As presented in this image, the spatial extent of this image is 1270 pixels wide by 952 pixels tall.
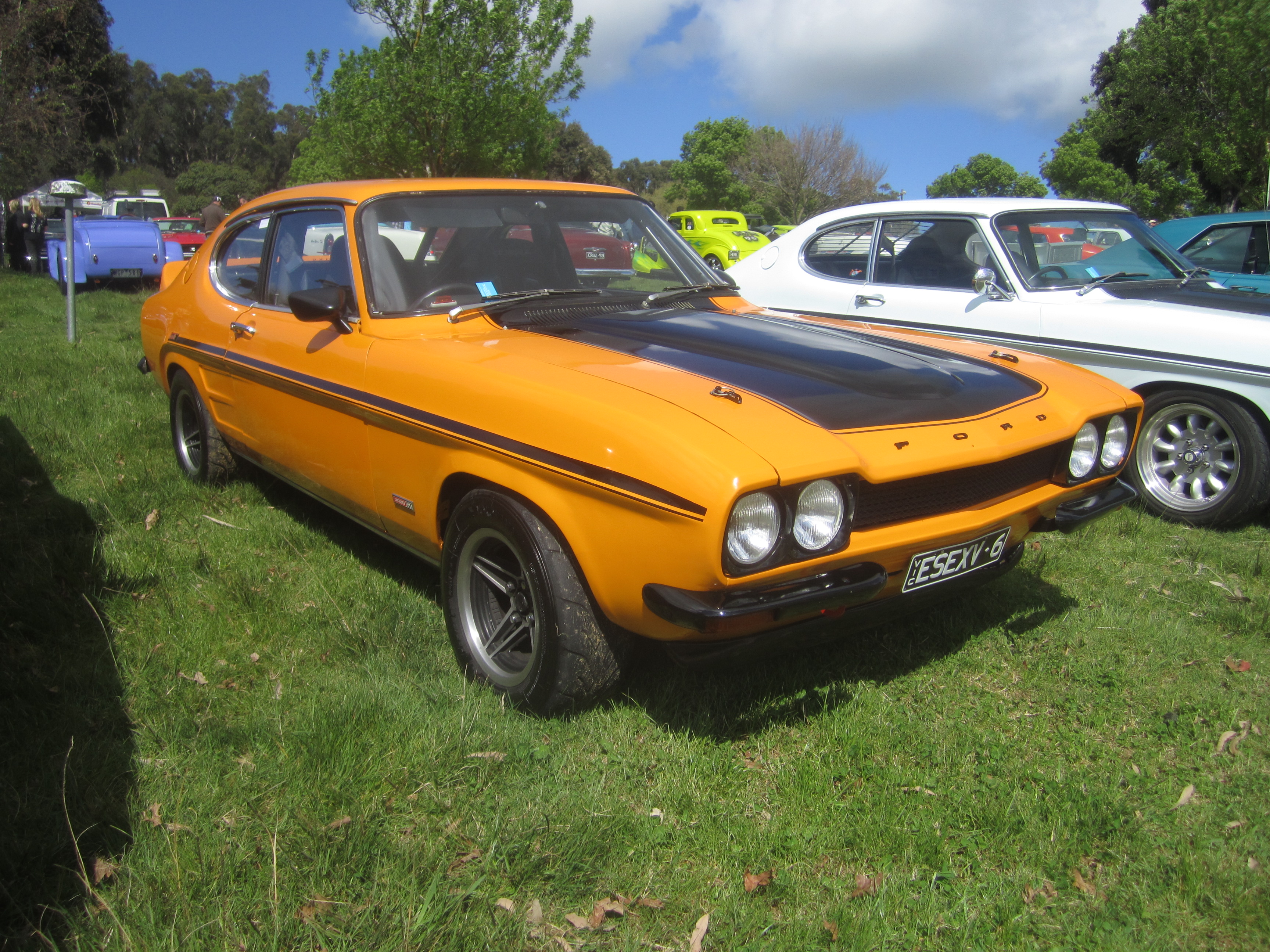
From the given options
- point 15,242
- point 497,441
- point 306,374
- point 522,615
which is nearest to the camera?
point 497,441

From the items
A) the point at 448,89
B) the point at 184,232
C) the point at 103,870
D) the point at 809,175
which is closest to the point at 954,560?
the point at 103,870

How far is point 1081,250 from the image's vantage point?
5.32 m

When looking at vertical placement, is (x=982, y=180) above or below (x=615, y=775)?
above

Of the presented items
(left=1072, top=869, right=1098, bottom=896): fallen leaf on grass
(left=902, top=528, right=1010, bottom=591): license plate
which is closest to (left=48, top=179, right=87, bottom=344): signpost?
(left=902, top=528, right=1010, bottom=591): license plate

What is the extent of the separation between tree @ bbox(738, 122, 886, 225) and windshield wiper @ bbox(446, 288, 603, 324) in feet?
Answer: 140

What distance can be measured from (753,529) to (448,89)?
54.4 feet

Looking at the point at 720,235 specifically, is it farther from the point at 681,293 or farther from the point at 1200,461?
the point at 681,293

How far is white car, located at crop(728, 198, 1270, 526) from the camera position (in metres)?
4.38

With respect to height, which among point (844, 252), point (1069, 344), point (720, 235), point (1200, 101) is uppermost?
point (1200, 101)

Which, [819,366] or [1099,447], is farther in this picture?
[1099,447]

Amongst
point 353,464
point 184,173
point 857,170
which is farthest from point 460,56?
point 184,173

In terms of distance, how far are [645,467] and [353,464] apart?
1514 mm

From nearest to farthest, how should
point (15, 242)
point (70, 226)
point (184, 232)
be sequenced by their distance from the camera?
1. point (70, 226)
2. point (15, 242)
3. point (184, 232)

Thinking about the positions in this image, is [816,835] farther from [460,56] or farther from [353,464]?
[460,56]
